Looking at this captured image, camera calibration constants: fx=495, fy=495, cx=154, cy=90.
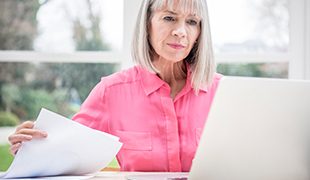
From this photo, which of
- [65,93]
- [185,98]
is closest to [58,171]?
[185,98]

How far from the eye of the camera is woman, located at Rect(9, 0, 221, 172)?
5.29ft

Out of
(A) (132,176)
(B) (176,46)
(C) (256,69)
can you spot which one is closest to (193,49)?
(B) (176,46)

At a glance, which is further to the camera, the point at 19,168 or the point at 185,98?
the point at 185,98

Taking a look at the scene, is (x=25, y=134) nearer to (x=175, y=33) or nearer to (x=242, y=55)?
(x=175, y=33)

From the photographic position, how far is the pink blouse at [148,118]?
5.26 ft

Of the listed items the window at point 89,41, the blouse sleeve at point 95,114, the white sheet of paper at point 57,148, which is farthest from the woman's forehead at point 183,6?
the window at point 89,41

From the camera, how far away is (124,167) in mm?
1645

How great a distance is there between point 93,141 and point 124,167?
37 centimetres

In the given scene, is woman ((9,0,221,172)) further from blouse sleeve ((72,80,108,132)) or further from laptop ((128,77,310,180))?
laptop ((128,77,310,180))

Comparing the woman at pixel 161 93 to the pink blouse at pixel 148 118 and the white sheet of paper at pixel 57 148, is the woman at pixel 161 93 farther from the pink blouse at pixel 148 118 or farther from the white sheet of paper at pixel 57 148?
the white sheet of paper at pixel 57 148

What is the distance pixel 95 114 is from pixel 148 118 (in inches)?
7.3

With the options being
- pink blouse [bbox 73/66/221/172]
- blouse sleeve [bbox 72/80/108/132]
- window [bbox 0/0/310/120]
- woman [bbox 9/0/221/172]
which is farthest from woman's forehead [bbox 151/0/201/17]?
window [bbox 0/0/310/120]

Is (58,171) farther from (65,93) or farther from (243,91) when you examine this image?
(65,93)

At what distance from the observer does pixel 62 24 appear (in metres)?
2.46
